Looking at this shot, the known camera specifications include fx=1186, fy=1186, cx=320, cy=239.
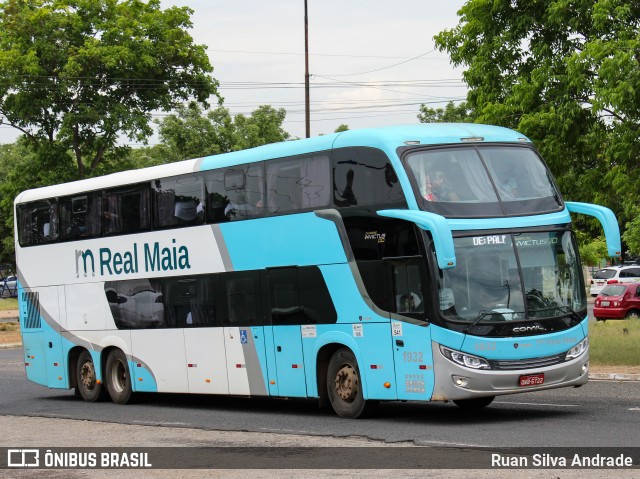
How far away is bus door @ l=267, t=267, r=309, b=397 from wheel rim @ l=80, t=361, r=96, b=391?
5.99 meters

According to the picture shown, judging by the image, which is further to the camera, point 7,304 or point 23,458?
point 7,304

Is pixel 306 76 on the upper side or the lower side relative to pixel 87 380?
upper

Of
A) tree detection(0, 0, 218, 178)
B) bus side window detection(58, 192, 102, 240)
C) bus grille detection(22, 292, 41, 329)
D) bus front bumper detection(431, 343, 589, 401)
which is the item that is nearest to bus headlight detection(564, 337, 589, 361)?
bus front bumper detection(431, 343, 589, 401)

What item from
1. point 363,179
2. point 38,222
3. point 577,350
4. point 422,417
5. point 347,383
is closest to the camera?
point 577,350

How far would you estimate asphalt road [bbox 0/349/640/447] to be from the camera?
44.0ft

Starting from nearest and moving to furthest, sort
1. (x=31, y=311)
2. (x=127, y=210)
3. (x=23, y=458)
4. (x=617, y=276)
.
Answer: (x=23, y=458)
(x=127, y=210)
(x=31, y=311)
(x=617, y=276)

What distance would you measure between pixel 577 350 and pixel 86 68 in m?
33.3

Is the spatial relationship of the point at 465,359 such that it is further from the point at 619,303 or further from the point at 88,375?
the point at 619,303

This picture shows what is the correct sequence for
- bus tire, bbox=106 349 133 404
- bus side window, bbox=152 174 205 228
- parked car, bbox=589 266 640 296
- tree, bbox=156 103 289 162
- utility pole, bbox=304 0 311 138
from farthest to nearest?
1. tree, bbox=156 103 289 162
2. parked car, bbox=589 266 640 296
3. utility pole, bbox=304 0 311 138
4. bus tire, bbox=106 349 133 404
5. bus side window, bbox=152 174 205 228

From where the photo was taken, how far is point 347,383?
16641 millimetres

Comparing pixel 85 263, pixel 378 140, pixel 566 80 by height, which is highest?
pixel 566 80

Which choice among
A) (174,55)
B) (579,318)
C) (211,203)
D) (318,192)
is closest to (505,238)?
(579,318)

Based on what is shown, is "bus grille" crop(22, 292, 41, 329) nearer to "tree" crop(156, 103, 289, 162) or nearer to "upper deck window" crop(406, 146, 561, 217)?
"upper deck window" crop(406, 146, 561, 217)

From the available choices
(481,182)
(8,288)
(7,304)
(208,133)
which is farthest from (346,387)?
(8,288)
